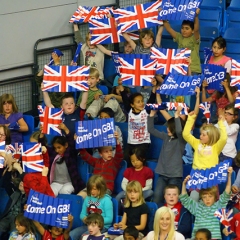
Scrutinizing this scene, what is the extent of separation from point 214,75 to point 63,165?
205 centimetres

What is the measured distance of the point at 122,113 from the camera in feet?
37.2

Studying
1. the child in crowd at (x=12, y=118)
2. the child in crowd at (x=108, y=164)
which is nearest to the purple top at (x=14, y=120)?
the child in crowd at (x=12, y=118)

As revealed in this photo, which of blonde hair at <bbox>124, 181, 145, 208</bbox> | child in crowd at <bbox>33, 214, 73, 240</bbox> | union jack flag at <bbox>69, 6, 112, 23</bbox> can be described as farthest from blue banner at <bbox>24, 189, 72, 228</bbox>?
union jack flag at <bbox>69, 6, 112, 23</bbox>

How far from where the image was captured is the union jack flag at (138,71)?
1084 centimetres

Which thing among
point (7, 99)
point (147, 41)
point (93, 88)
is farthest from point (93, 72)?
point (7, 99)

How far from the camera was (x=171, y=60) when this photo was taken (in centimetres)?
1088

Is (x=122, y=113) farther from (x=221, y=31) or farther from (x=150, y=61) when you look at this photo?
(x=221, y=31)

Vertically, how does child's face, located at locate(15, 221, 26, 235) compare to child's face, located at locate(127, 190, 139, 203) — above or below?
below

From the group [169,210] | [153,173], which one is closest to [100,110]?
[153,173]

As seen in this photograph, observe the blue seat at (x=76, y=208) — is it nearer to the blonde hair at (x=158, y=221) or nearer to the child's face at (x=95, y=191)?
the child's face at (x=95, y=191)

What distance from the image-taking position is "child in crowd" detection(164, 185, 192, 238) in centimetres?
956

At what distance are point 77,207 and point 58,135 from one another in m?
0.96

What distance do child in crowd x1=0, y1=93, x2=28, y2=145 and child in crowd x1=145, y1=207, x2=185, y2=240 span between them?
285cm

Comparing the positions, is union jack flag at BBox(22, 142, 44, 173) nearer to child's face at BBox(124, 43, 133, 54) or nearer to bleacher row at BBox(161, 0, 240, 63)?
child's face at BBox(124, 43, 133, 54)
